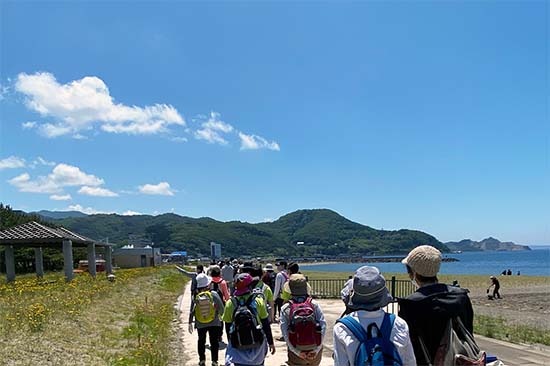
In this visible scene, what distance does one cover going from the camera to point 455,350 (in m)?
2.82

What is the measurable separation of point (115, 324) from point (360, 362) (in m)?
9.65

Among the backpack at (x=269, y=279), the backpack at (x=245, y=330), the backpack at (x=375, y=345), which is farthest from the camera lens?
the backpack at (x=269, y=279)

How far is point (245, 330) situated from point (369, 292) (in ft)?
7.40

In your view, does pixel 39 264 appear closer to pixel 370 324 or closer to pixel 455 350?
pixel 370 324

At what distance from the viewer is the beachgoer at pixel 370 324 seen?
2.66 metres

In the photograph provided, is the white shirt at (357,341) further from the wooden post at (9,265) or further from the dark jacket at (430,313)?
the wooden post at (9,265)

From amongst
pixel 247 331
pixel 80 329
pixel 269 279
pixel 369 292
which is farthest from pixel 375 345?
pixel 269 279

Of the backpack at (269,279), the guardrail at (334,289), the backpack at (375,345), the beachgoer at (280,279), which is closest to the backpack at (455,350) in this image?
the backpack at (375,345)

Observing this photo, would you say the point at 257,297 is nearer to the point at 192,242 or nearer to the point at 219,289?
the point at 219,289

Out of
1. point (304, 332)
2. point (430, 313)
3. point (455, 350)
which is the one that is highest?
point (430, 313)

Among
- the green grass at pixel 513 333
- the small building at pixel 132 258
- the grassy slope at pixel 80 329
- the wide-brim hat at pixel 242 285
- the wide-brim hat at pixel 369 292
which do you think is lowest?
the small building at pixel 132 258

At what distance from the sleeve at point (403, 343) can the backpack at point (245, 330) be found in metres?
2.27

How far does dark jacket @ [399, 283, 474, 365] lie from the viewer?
284 cm

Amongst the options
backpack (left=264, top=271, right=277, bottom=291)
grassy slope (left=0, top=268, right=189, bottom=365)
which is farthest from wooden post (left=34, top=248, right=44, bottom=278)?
backpack (left=264, top=271, right=277, bottom=291)
